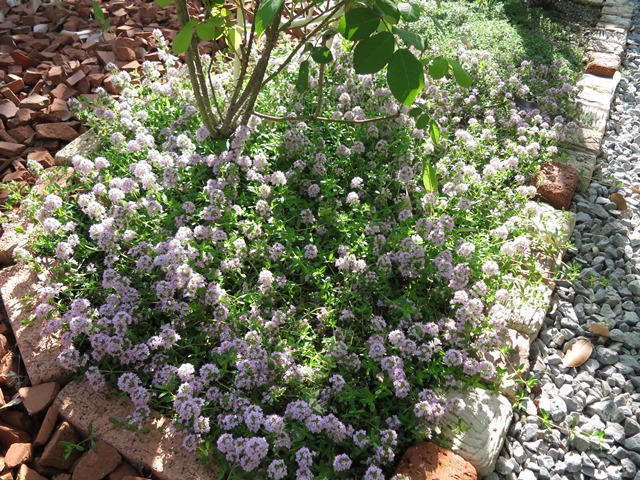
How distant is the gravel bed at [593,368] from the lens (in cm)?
240

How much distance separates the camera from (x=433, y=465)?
6.95ft

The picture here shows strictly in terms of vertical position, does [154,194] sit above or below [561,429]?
above

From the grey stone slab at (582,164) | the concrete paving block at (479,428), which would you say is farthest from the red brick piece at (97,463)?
the grey stone slab at (582,164)

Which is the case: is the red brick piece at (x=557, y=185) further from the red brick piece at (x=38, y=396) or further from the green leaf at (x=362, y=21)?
the red brick piece at (x=38, y=396)

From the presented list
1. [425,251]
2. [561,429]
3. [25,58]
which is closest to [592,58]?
[425,251]

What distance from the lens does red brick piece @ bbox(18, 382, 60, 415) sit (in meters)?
2.25

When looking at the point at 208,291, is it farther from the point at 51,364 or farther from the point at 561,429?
the point at 561,429

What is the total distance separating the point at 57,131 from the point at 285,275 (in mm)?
1951

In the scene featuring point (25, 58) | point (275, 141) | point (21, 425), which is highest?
point (25, 58)

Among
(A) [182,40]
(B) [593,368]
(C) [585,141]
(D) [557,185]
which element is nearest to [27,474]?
(A) [182,40]

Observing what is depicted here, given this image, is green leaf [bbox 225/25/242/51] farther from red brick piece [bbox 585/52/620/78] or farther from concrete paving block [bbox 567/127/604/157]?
red brick piece [bbox 585/52/620/78]

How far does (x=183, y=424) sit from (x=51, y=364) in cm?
70

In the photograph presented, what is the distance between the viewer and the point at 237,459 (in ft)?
→ 6.66

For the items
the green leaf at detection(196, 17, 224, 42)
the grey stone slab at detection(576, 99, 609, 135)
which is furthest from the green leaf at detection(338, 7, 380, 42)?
the grey stone slab at detection(576, 99, 609, 135)
